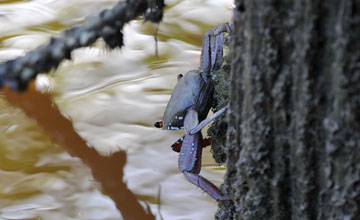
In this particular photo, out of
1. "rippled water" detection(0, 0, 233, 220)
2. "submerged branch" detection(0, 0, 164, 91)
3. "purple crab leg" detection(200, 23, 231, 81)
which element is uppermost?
"submerged branch" detection(0, 0, 164, 91)

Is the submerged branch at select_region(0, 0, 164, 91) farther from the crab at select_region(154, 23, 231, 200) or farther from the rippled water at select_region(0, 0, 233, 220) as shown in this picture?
the crab at select_region(154, 23, 231, 200)

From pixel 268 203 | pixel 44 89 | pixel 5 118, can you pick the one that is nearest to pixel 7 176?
pixel 5 118

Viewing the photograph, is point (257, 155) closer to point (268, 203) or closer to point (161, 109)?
point (268, 203)

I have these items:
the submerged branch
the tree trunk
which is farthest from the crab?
the submerged branch

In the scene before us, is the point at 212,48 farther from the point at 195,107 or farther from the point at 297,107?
the point at 297,107

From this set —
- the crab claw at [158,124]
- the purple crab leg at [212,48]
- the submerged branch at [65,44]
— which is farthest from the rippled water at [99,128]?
the submerged branch at [65,44]

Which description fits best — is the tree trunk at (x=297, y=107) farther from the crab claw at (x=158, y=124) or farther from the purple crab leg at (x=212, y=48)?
the crab claw at (x=158, y=124)

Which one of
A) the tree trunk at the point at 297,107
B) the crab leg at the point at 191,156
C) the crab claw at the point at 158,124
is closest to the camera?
the tree trunk at the point at 297,107
